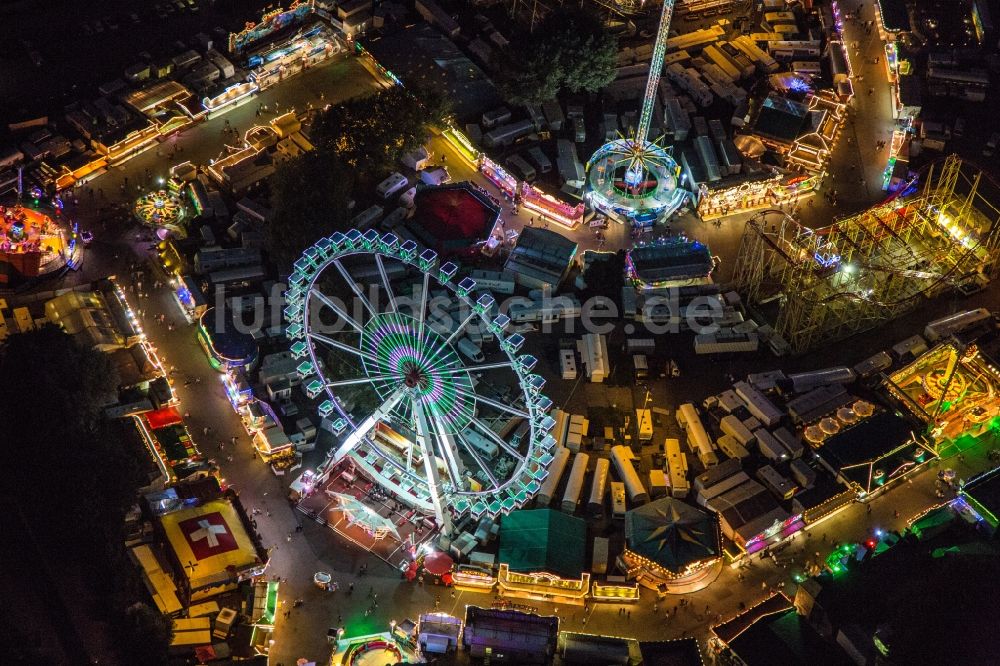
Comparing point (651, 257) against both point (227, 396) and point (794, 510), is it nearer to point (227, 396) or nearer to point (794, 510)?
point (794, 510)

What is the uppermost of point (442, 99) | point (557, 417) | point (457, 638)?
point (442, 99)

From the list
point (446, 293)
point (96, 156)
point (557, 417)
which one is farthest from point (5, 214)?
point (557, 417)

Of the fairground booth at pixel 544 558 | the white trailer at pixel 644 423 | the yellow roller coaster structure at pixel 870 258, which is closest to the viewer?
the fairground booth at pixel 544 558

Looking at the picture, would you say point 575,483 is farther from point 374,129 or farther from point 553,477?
point 374,129

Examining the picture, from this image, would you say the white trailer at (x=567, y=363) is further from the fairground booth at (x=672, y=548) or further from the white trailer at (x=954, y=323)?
the white trailer at (x=954, y=323)

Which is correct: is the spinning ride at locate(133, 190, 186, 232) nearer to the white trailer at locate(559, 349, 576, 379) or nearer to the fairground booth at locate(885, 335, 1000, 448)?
the white trailer at locate(559, 349, 576, 379)

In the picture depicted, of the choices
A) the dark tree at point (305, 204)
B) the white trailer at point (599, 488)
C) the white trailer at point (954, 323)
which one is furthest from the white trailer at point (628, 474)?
the dark tree at point (305, 204)
